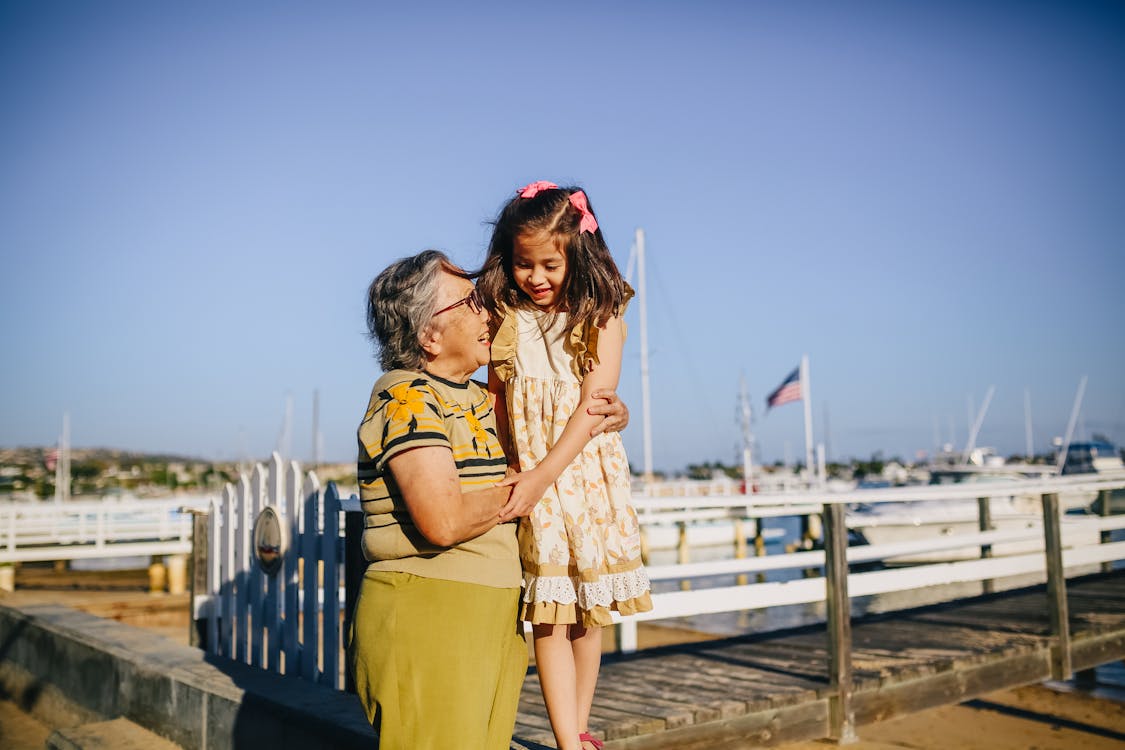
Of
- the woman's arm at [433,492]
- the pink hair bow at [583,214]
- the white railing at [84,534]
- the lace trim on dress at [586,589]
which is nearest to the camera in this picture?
the woman's arm at [433,492]

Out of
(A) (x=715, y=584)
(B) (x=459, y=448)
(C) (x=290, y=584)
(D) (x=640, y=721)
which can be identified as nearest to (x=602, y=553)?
(B) (x=459, y=448)

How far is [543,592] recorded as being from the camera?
7.52 feet

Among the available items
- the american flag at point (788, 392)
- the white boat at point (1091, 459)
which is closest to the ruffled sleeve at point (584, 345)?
the american flag at point (788, 392)

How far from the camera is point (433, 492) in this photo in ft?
6.21

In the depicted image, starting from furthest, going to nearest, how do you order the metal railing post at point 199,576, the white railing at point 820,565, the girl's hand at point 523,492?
the metal railing post at point 199,576, the white railing at point 820,565, the girl's hand at point 523,492

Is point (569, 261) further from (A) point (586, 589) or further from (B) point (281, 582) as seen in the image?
(B) point (281, 582)

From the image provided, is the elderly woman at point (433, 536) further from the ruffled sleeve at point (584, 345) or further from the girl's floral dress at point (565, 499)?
the ruffled sleeve at point (584, 345)

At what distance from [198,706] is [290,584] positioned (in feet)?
1.98

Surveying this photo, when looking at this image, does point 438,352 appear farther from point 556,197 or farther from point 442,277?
point 556,197

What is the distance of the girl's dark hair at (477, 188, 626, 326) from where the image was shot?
7.86ft

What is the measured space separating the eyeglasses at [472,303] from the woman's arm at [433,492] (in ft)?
1.36

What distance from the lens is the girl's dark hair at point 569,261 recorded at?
7.86 feet

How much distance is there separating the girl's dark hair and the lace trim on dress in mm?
689

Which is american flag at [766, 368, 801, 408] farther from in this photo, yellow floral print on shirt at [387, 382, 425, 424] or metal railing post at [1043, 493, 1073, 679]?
yellow floral print on shirt at [387, 382, 425, 424]
